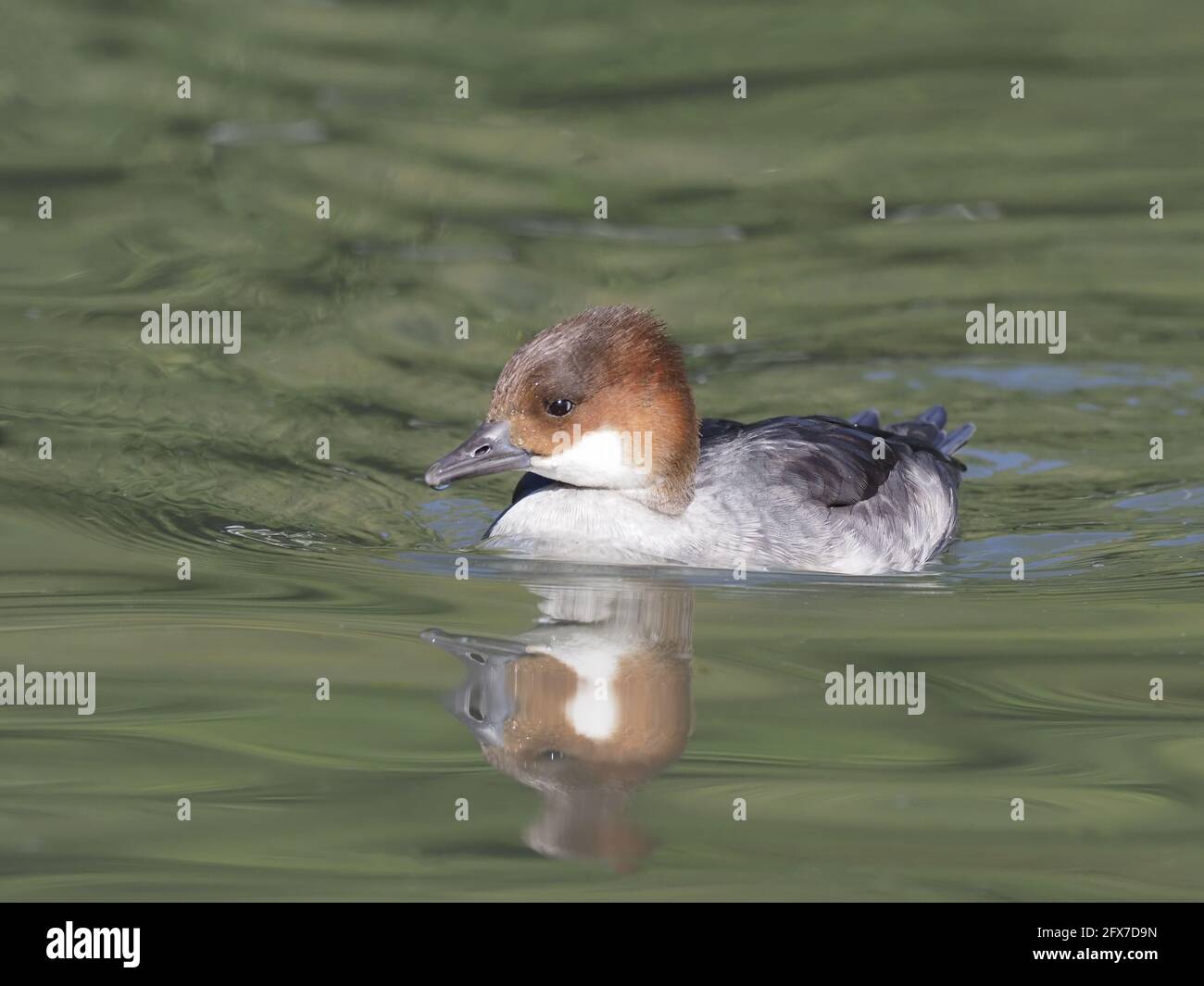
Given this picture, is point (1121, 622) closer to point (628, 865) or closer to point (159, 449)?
point (628, 865)

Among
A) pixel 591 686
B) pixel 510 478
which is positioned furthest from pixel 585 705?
pixel 510 478

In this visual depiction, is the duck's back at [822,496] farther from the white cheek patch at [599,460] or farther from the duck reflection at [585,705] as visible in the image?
the duck reflection at [585,705]

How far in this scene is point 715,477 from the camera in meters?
10.2

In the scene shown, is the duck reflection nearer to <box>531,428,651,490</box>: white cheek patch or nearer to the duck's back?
<box>531,428,651,490</box>: white cheek patch

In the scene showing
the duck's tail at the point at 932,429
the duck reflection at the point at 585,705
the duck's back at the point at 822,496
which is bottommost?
the duck reflection at the point at 585,705

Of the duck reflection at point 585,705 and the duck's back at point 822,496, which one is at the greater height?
the duck's back at point 822,496

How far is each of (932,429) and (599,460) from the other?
125 inches

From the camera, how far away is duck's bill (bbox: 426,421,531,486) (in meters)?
9.44

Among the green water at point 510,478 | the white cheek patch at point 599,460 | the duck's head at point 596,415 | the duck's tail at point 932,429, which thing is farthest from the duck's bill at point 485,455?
the duck's tail at point 932,429

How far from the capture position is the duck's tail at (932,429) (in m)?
12.1

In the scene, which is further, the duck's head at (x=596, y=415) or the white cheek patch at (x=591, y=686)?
the duck's head at (x=596, y=415)

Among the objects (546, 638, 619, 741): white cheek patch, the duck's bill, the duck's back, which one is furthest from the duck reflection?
the duck's back

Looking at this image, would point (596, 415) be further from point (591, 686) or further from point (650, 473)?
point (591, 686)

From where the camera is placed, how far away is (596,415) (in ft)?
31.6
